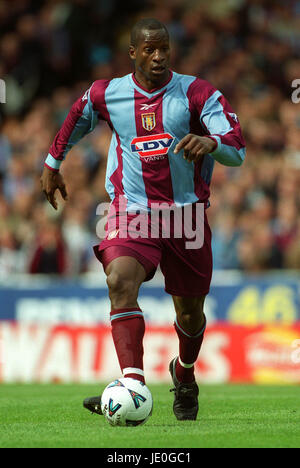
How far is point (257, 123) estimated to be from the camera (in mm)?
15594

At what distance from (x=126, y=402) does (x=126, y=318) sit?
0.55m

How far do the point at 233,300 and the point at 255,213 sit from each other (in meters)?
1.35

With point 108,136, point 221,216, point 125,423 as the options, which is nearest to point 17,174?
point 108,136

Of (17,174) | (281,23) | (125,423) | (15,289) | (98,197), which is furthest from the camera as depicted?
(281,23)

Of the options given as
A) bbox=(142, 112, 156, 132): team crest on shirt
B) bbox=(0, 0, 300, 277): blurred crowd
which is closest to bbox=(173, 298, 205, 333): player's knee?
bbox=(142, 112, 156, 132): team crest on shirt

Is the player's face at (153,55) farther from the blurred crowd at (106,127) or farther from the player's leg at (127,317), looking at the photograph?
the blurred crowd at (106,127)

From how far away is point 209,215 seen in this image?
1430 cm

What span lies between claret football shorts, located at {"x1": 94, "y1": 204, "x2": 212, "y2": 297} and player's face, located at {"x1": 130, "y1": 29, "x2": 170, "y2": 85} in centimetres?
93

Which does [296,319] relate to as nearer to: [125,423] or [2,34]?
[125,423]

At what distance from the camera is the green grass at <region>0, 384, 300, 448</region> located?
5.23 meters

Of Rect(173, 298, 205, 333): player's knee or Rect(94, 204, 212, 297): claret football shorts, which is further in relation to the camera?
Rect(173, 298, 205, 333): player's knee

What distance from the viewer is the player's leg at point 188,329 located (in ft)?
22.1

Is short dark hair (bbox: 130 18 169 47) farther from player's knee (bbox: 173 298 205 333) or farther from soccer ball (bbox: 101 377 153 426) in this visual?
soccer ball (bbox: 101 377 153 426)

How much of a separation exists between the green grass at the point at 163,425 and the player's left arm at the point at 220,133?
169cm
